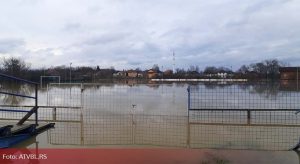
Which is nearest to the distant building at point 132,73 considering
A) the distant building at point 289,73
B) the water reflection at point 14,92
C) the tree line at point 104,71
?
the tree line at point 104,71

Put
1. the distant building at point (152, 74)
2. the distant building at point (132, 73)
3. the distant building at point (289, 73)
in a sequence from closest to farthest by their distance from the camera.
Result: 1. the distant building at point (289, 73)
2. the distant building at point (152, 74)
3. the distant building at point (132, 73)

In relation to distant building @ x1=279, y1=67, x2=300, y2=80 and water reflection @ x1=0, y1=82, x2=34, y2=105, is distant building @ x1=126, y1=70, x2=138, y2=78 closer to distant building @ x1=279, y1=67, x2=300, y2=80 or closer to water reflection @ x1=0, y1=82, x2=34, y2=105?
distant building @ x1=279, y1=67, x2=300, y2=80

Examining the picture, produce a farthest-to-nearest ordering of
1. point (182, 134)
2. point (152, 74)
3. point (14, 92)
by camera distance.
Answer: point (152, 74)
point (14, 92)
point (182, 134)

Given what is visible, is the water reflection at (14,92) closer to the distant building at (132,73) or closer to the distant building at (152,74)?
the distant building at (152,74)

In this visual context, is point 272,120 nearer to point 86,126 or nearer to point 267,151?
point 267,151

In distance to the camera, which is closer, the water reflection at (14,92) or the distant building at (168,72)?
the water reflection at (14,92)

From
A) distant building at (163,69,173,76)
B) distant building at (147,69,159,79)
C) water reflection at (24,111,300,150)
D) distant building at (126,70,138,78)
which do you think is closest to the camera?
water reflection at (24,111,300,150)

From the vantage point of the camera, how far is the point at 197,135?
9766 mm

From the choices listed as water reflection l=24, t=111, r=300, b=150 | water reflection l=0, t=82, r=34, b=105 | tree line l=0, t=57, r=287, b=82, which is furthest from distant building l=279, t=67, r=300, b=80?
water reflection l=24, t=111, r=300, b=150

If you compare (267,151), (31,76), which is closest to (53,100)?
(267,151)

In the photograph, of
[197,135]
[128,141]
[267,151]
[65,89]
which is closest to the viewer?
[267,151]

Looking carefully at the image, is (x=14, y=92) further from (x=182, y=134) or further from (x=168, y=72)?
(x=168, y=72)

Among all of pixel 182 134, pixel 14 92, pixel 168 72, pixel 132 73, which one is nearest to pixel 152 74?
pixel 132 73

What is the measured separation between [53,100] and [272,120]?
12832mm
